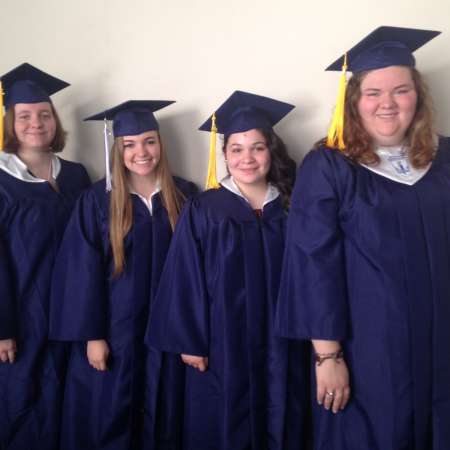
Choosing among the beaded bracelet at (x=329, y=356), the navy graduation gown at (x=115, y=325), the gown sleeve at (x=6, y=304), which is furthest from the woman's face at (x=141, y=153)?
the beaded bracelet at (x=329, y=356)

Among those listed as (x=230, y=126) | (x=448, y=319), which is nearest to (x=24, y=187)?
(x=230, y=126)

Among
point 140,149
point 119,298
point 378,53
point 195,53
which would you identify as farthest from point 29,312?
point 378,53

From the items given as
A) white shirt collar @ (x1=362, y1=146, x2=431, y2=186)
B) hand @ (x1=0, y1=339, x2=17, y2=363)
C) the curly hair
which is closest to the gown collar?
white shirt collar @ (x1=362, y1=146, x2=431, y2=186)

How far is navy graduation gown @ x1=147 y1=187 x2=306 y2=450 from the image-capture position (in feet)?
5.09

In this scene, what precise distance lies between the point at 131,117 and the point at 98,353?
99 cm

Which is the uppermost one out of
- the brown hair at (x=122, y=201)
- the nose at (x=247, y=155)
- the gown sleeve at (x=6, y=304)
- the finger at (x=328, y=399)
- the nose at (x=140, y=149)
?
Answer: the nose at (x=140, y=149)


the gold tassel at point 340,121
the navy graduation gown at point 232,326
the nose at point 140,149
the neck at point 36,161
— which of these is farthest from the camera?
the neck at point 36,161

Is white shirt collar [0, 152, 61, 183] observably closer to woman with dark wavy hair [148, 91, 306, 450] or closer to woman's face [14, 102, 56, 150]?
woman's face [14, 102, 56, 150]

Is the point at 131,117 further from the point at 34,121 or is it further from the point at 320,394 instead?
the point at 320,394

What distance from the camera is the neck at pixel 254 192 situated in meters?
1.66

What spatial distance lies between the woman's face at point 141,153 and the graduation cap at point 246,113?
0.25 m

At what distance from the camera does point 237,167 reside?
1.63 m

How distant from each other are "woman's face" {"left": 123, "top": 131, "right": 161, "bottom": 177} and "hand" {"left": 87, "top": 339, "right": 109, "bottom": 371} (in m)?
0.73

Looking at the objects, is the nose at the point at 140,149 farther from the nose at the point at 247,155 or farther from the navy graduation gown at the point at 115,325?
the nose at the point at 247,155
